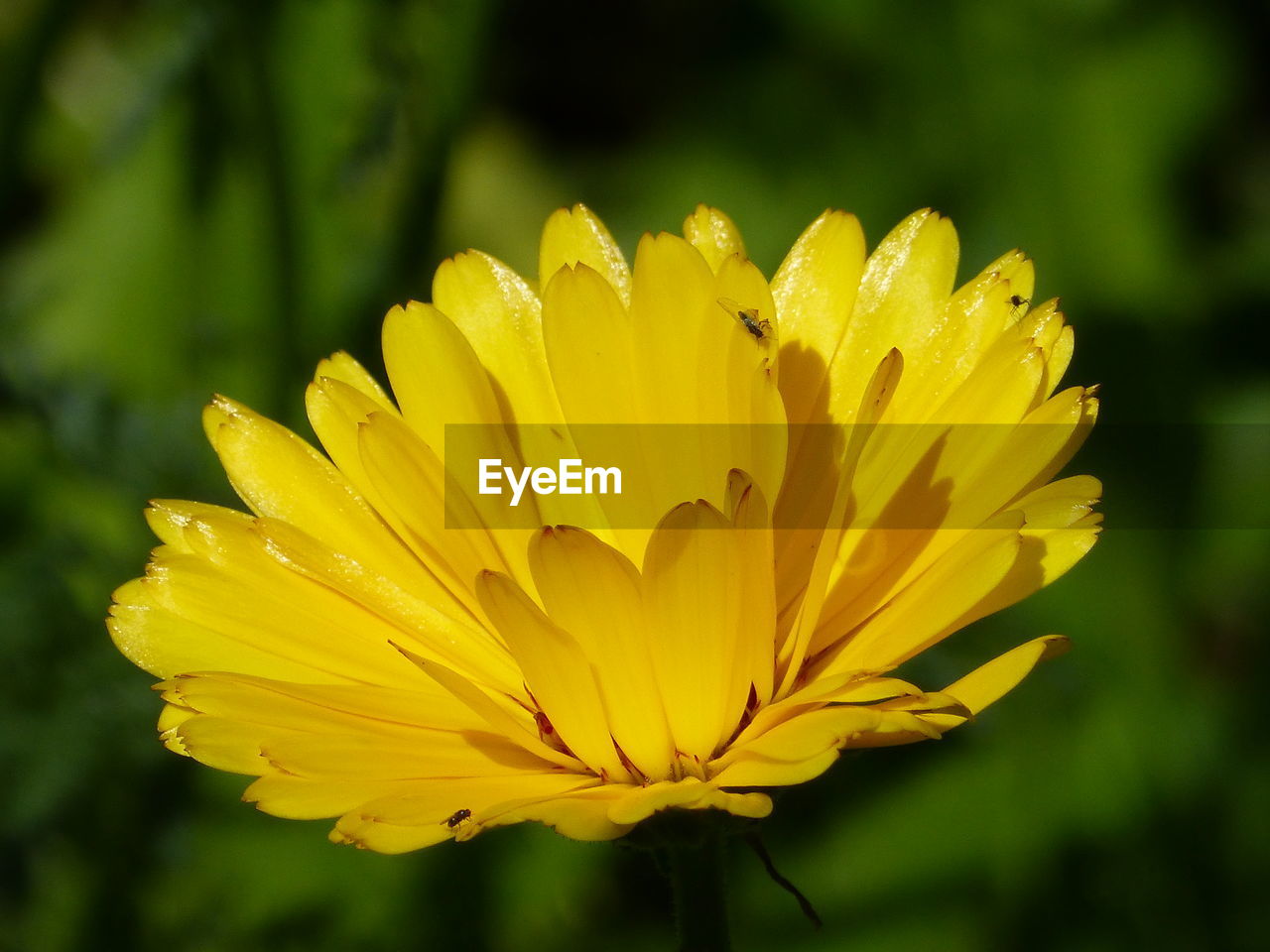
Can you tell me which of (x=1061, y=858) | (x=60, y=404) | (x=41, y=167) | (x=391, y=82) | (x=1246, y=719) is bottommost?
(x=1061, y=858)

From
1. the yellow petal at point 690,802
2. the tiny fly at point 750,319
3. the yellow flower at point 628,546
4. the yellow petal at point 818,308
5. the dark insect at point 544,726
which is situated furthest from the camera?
the yellow petal at point 818,308

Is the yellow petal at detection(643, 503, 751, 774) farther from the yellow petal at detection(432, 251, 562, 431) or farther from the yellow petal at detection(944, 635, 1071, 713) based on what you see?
the yellow petal at detection(432, 251, 562, 431)

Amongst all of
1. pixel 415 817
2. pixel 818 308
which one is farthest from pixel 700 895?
pixel 818 308

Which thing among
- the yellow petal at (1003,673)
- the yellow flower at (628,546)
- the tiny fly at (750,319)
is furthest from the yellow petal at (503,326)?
the yellow petal at (1003,673)

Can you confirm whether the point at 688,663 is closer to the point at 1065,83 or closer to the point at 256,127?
the point at 256,127

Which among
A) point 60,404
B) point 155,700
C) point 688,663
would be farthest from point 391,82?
point 688,663

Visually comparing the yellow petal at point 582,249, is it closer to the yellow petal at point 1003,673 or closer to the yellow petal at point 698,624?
the yellow petal at point 698,624

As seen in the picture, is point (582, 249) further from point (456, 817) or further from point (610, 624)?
point (456, 817)
